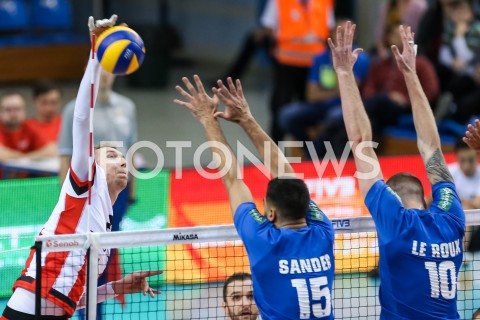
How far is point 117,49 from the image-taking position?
688 cm

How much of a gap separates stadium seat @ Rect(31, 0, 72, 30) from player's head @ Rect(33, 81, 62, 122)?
7297 millimetres

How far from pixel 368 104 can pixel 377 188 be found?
26.9 feet

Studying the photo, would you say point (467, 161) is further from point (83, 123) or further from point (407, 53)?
point (83, 123)

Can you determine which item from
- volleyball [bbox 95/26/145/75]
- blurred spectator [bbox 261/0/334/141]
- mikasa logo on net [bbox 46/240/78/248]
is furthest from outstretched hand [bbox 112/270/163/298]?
blurred spectator [bbox 261/0/334/141]

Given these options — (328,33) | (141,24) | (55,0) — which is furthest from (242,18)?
(328,33)

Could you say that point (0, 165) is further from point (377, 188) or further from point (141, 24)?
point (141, 24)

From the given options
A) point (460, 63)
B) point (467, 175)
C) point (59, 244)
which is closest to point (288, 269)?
point (59, 244)

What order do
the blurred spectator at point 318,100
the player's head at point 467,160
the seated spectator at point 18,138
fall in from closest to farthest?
the player's head at point 467,160 < the seated spectator at point 18,138 < the blurred spectator at point 318,100

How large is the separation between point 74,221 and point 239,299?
60.3 inches

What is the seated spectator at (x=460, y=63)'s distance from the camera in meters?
14.6

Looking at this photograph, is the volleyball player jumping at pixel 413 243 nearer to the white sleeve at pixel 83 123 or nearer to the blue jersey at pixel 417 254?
the blue jersey at pixel 417 254

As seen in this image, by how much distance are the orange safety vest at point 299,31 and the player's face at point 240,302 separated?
855 centimetres

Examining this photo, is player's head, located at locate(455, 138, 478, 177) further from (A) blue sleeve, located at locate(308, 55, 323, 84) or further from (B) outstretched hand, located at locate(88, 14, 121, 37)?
(B) outstretched hand, located at locate(88, 14, 121, 37)

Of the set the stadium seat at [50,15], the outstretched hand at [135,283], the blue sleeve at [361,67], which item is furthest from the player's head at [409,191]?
the stadium seat at [50,15]
